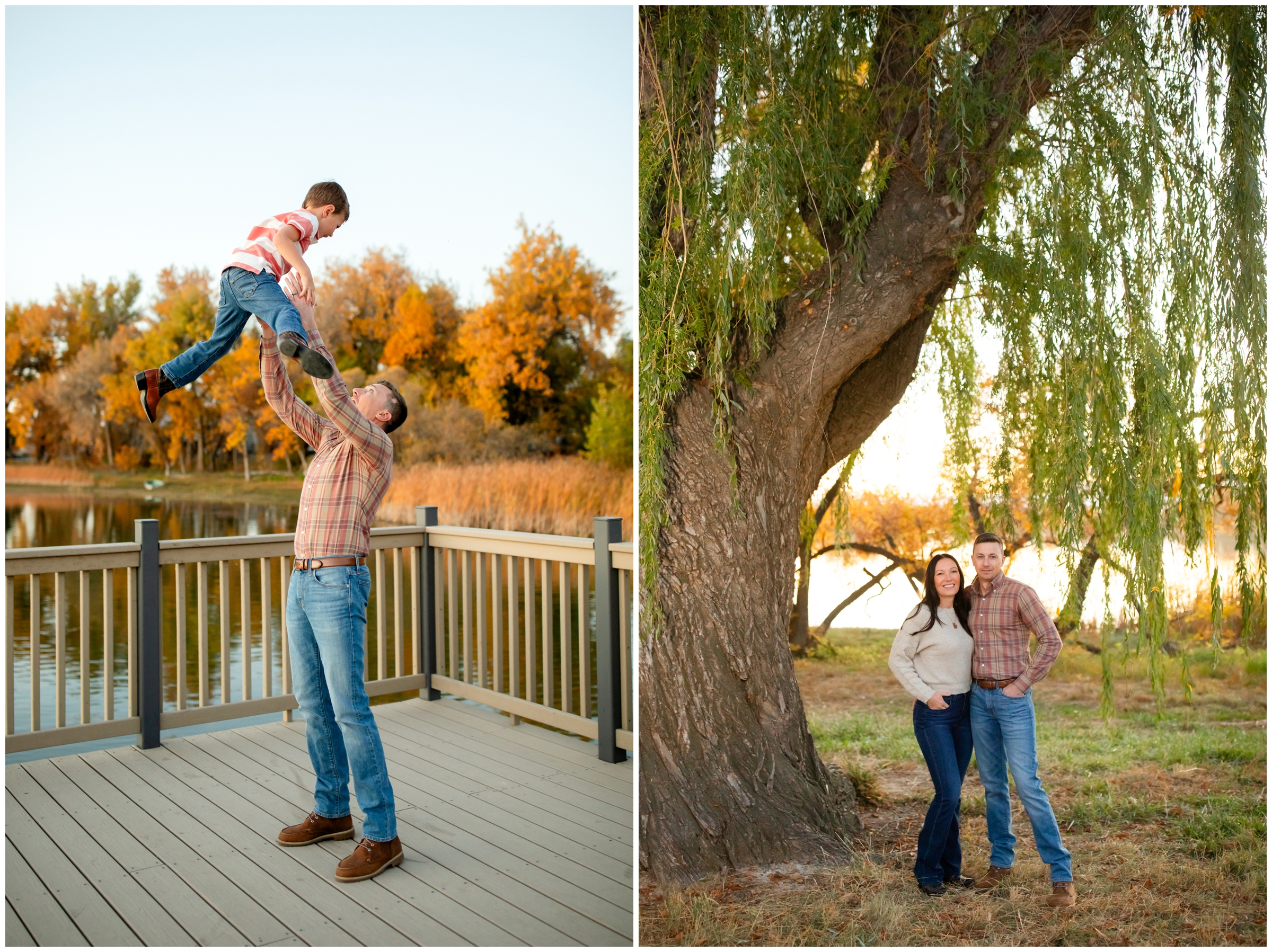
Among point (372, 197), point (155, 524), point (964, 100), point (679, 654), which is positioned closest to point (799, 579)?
point (679, 654)

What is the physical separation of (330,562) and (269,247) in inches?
32.2

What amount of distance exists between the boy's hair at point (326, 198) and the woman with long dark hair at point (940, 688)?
6.19 ft

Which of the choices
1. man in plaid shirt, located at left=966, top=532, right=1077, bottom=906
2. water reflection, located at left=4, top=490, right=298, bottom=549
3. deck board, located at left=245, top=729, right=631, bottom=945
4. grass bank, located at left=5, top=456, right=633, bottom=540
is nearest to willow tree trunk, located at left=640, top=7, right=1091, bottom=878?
deck board, located at left=245, top=729, right=631, bottom=945

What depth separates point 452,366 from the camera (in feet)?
25.1

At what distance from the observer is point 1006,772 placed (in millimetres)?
2680

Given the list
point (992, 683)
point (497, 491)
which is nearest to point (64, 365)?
point (497, 491)

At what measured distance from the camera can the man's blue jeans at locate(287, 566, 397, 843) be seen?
2.41 metres

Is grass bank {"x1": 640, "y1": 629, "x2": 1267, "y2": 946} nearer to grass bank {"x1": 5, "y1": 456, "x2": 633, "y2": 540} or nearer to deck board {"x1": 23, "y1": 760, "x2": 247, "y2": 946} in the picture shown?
deck board {"x1": 23, "y1": 760, "x2": 247, "y2": 946}

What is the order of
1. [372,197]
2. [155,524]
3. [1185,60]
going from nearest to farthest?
[1185,60] < [155,524] < [372,197]

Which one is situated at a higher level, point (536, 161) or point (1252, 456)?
point (536, 161)

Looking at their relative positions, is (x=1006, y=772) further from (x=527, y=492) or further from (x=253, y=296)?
(x=527, y=492)

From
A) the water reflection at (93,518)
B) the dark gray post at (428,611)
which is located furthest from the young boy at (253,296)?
the water reflection at (93,518)

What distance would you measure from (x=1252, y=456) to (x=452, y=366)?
5914 millimetres

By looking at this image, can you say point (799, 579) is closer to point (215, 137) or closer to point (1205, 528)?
point (1205, 528)
